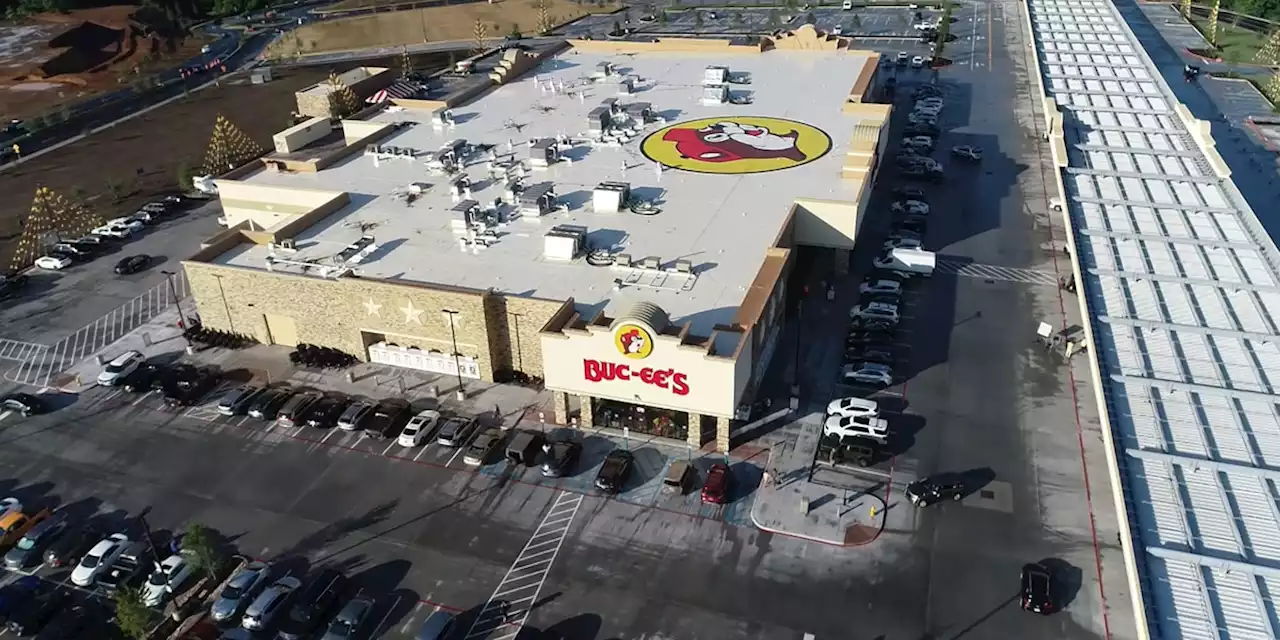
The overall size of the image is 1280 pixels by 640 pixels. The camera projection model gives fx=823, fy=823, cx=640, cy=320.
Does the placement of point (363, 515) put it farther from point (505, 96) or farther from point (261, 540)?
point (505, 96)

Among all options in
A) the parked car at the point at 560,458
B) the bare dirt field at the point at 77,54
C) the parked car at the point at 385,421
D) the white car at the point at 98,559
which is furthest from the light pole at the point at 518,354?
the bare dirt field at the point at 77,54

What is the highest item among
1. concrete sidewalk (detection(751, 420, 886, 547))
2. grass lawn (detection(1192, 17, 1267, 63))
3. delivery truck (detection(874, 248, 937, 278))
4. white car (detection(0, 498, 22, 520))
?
grass lawn (detection(1192, 17, 1267, 63))

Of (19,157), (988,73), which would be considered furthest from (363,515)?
(988,73)

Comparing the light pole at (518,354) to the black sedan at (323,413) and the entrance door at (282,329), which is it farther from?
the entrance door at (282,329)

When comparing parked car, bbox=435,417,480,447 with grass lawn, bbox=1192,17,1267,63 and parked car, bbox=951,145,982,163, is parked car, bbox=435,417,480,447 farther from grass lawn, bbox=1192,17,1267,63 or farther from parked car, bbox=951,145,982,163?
grass lawn, bbox=1192,17,1267,63

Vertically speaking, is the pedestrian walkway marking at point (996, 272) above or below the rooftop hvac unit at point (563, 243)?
below

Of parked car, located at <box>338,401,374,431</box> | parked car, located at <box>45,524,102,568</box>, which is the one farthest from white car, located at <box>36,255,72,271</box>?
parked car, located at <box>338,401,374,431</box>
